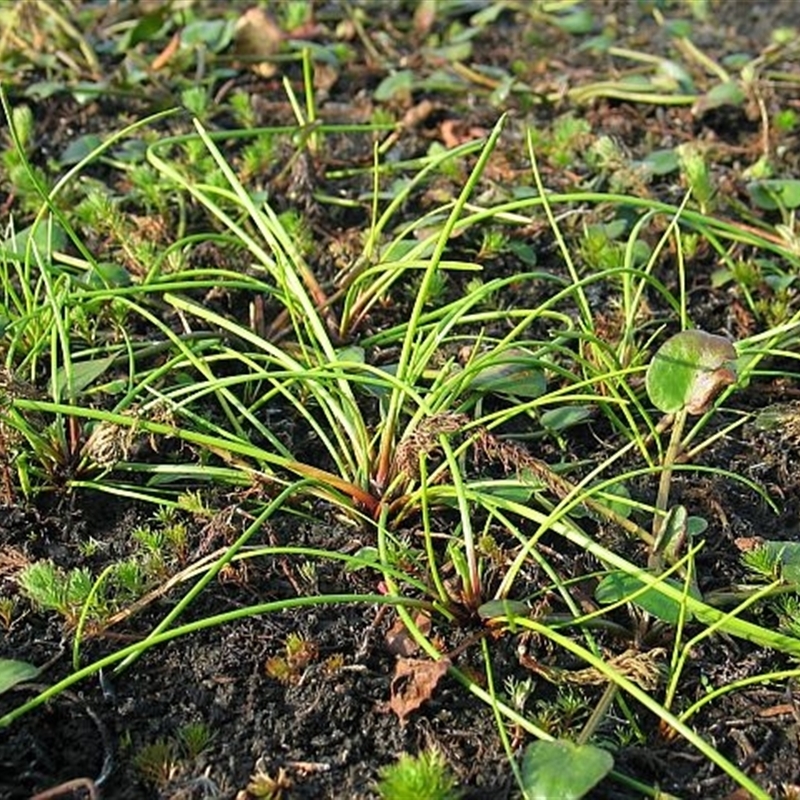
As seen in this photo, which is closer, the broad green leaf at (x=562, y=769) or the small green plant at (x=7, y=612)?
the broad green leaf at (x=562, y=769)

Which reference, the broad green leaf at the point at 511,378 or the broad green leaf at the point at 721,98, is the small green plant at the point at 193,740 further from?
the broad green leaf at the point at 721,98

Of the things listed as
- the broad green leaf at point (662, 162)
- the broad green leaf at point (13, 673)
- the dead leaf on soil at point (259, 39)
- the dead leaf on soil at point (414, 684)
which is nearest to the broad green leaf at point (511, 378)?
the dead leaf on soil at point (414, 684)

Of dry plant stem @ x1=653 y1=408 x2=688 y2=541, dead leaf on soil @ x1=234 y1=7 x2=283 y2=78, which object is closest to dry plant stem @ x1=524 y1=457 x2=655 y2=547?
dry plant stem @ x1=653 y1=408 x2=688 y2=541

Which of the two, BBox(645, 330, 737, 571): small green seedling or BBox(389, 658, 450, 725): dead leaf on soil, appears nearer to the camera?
BBox(389, 658, 450, 725): dead leaf on soil

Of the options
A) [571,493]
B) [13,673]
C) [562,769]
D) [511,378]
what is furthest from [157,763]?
[511,378]

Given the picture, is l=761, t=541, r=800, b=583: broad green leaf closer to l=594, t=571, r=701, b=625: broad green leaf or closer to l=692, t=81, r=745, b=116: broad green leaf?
l=594, t=571, r=701, b=625: broad green leaf

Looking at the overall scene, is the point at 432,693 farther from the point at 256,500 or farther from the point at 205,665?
the point at 256,500
